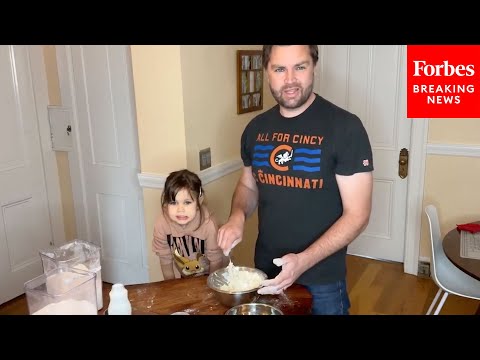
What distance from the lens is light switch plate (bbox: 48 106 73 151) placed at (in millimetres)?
3012

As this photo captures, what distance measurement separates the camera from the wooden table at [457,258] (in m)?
1.99

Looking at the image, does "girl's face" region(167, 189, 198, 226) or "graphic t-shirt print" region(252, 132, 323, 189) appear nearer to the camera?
"graphic t-shirt print" region(252, 132, 323, 189)

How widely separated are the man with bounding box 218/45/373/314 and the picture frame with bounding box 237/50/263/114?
38.4 inches

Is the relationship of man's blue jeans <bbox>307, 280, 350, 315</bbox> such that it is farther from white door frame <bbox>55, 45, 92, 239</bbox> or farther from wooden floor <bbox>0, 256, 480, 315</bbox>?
white door frame <bbox>55, 45, 92, 239</bbox>

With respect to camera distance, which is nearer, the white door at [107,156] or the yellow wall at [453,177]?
the white door at [107,156]

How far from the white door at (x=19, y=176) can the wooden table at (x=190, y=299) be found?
1728 mm

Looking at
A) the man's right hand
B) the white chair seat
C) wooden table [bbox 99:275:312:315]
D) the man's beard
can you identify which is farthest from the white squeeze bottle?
the white chair seat

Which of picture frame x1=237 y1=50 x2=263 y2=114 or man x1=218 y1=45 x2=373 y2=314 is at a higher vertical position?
picture frame x1=237 y1=50 x2=263 y2=114

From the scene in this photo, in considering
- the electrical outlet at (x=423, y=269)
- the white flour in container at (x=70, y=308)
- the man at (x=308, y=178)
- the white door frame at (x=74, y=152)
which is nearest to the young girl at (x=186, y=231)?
the man at (x=308, y=178)

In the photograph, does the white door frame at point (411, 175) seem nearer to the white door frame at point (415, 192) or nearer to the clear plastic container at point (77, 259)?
the white door frame at point (415, 192)

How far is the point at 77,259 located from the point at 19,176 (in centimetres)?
178

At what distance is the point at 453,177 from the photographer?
10.2 ft
